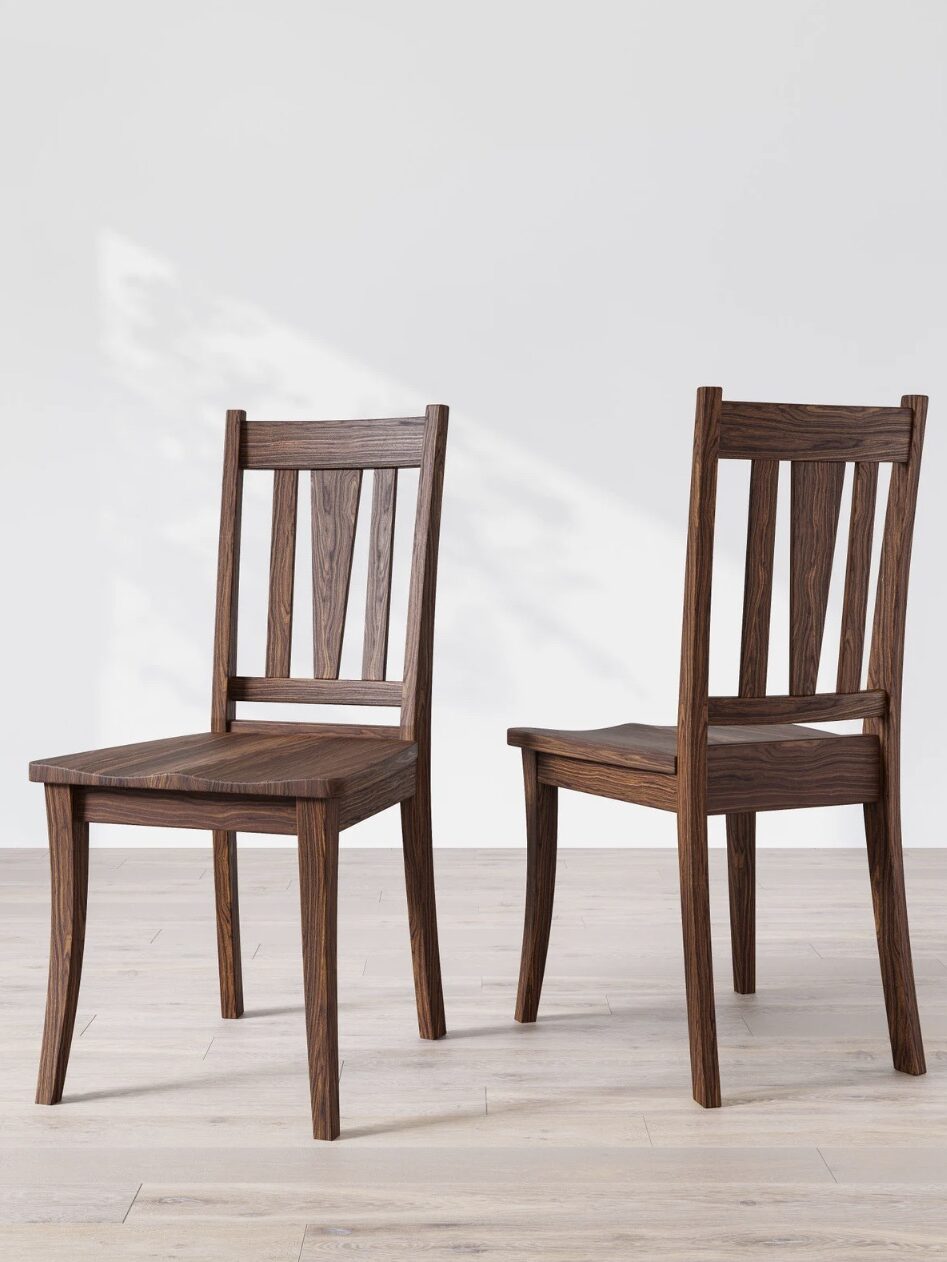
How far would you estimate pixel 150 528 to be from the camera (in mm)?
3291

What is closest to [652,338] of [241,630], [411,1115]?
[241,630]

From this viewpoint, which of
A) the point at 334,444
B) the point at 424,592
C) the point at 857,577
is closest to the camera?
the point at 857,577

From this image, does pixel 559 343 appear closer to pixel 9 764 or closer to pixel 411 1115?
pixel 9 764

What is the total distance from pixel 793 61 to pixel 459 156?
2.90 ft

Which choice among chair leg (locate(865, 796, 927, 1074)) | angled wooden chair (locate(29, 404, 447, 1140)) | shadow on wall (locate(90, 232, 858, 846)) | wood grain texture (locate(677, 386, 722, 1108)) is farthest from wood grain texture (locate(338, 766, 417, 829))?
shadow on wall (locate(90, 232, 858, 846))

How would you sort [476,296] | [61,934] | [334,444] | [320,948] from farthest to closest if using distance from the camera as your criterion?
[476,296]
[334,444]
[61,934]
[320,948]

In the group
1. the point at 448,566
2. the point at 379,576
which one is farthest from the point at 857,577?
the point at 448,566

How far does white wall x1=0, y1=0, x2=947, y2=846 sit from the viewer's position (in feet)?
10.6

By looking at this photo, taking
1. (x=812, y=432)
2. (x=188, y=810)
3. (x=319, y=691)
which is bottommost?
(x=188, y=810)

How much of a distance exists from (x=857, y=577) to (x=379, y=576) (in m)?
0.69

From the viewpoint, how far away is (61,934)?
1615mm

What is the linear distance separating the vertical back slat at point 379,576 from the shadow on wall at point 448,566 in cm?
135

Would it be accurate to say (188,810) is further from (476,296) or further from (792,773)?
(476,296)

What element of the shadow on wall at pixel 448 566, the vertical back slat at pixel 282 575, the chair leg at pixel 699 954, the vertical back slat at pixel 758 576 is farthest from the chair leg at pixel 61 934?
the shadow on wall at pixel 448 566
